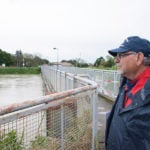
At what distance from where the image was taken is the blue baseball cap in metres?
2.88

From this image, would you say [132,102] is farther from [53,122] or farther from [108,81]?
[108,81]

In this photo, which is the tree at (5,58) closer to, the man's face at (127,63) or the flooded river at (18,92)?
the flooded river at (18,92)

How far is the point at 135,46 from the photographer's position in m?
2.89

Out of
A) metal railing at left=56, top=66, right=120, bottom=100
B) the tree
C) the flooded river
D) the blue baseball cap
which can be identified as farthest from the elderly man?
the tree

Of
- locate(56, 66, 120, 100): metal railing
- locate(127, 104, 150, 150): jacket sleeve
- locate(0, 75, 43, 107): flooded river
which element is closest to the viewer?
locate(127, 104, 150, 150): jacket sleeve

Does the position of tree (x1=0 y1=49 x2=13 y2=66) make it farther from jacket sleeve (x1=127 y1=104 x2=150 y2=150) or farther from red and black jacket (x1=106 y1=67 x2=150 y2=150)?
jacket sleeve (x1=127 y1=104 x2=150 y2=150)

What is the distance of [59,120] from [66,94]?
349mm

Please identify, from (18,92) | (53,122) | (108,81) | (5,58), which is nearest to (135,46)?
(53,122)

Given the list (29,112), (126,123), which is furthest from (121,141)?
(29,112)

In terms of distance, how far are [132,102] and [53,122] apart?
1.44 m

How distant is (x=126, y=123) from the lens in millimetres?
2691

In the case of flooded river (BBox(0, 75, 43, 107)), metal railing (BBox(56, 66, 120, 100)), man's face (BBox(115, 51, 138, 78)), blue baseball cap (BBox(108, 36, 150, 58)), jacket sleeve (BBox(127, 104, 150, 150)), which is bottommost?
flooded river (BBox(0, 75, 43, 107))

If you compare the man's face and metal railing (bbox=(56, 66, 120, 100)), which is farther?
metal railing (bbox=(56, 66, 120, 100))

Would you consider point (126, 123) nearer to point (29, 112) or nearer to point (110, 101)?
point (29, 112)
